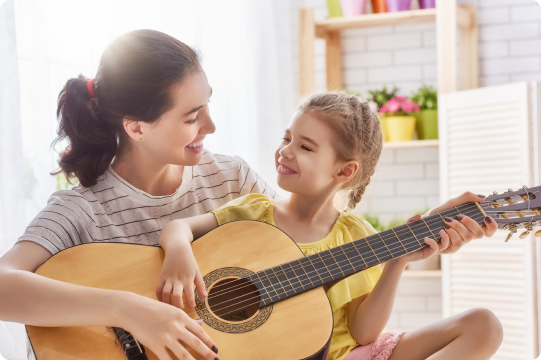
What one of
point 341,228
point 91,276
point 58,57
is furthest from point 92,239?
point 58,57

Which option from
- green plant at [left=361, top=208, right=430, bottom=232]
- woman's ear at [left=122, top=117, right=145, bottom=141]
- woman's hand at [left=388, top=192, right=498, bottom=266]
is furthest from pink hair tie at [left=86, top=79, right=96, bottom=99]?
green plant at [left=361, top=208, right=430, bottom=232]

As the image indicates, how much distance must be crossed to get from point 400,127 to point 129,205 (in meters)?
1.88

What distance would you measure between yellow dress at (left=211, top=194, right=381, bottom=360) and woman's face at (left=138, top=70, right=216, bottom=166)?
0.61 ft

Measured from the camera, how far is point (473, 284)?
2.62m

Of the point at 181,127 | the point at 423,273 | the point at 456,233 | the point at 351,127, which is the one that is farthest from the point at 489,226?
the point at 423,273

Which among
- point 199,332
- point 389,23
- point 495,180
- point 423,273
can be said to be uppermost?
point 389,23

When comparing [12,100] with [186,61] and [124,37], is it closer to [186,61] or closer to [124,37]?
[124,37]

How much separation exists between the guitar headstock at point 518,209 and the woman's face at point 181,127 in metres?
0.77

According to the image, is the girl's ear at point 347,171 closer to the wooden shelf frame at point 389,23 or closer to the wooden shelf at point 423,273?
the wooden shelf frame at point 389,23

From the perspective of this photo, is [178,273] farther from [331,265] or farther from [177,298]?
[331,265]

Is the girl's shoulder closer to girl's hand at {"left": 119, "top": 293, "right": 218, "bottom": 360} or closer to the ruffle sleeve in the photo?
the ruffle sleeve

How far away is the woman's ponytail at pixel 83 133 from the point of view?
4.57 ft

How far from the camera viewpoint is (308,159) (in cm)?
138

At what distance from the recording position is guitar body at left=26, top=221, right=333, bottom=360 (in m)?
0.99
